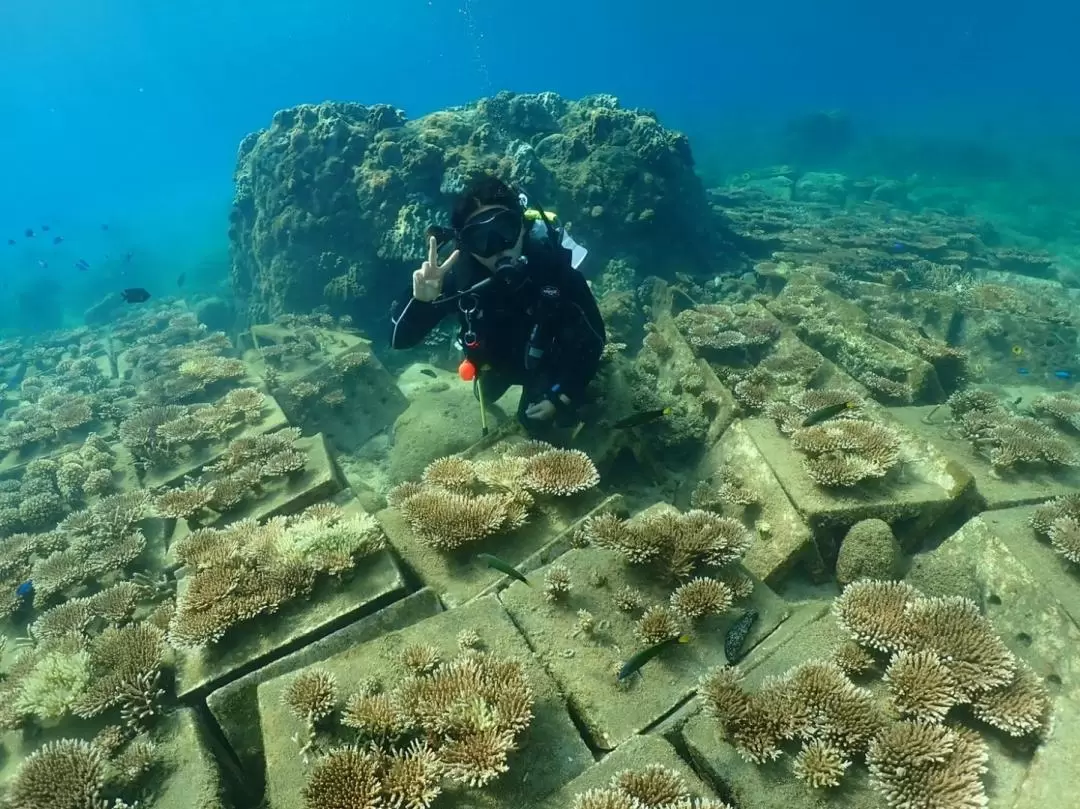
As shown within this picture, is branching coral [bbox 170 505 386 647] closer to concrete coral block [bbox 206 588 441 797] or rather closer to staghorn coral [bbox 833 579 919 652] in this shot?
concrete coral block [bbox 206 588 441 797]

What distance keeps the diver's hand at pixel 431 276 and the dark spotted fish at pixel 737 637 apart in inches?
154

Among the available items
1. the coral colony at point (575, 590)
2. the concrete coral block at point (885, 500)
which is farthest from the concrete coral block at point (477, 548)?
the concrete coral block at point (885, 500)

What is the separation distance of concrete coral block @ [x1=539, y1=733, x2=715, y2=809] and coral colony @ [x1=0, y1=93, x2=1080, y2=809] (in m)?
0.02

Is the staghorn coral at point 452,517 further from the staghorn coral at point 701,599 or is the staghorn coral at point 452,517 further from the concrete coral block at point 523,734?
the staghorn coral at point 701,599

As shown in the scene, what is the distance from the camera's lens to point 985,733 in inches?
128

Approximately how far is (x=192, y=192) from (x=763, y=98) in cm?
8808

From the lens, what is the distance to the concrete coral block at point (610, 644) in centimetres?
344

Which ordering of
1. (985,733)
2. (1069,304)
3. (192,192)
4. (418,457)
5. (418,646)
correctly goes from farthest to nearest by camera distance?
(192,192)
(1069,304)
(418,457)
(418,646)
(985,733)

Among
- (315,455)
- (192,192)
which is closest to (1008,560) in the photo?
(315,455)

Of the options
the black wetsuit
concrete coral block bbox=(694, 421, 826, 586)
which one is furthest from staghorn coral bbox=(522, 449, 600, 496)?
concrete coral block bbox=(694, 421, 826, 586)

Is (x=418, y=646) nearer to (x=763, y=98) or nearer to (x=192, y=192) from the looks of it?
(x=763, y=98)

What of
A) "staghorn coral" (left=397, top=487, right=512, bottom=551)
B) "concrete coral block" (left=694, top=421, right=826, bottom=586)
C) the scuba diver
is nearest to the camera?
"staghorn coral" (left=397, top=487, right=512, bottom=551)

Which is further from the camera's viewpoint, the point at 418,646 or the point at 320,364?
the point at 320,364

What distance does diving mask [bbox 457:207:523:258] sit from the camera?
5.38m
